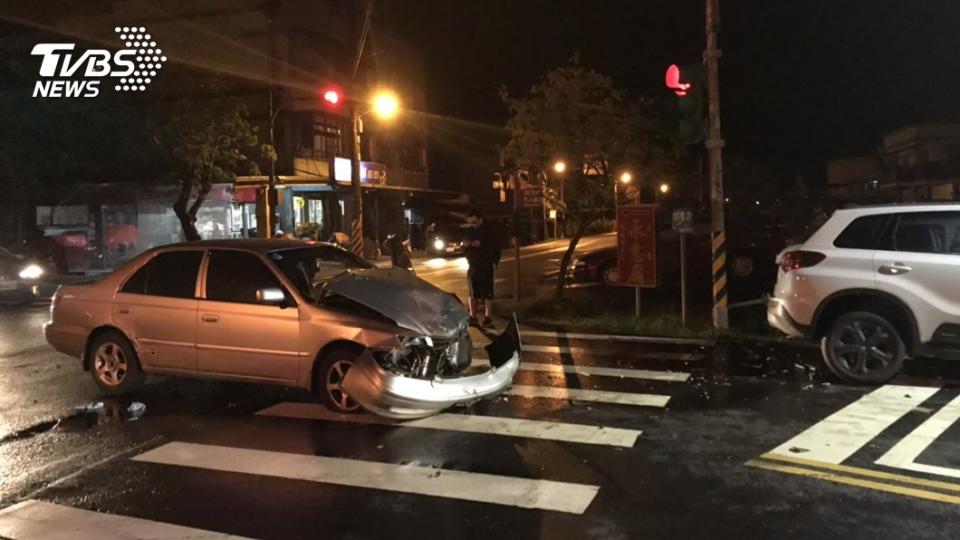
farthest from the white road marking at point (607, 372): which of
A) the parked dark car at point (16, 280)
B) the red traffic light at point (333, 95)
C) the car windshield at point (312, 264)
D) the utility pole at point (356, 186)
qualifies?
the parked dark car at point (16, 280)

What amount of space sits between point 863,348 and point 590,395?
2.96 meters

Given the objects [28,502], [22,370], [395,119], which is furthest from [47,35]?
[28,502]

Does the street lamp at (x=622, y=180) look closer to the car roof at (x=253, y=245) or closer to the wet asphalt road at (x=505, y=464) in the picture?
Result: the wet asphalt road at (x=505, y=464)

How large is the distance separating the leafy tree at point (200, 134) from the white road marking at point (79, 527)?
21.5m

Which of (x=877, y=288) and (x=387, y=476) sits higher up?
(x=877, y=288)

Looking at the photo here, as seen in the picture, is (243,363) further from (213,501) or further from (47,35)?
(47,35)

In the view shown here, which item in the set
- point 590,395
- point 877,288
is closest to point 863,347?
point 877,288

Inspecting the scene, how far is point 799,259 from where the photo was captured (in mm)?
8242

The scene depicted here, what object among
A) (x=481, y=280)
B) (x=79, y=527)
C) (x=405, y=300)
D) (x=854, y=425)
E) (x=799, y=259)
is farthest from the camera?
(x=481, y=280)

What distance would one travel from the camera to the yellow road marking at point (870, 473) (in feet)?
16.1

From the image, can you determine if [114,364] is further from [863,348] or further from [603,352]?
[863,348]

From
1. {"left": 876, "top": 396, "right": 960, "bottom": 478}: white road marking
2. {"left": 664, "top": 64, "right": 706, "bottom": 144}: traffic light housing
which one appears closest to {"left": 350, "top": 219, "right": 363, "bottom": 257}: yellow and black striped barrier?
{"left": 664, "top": 64, "right": 706, "bottom": 144}: traffic light housing

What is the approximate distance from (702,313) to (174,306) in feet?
30.3

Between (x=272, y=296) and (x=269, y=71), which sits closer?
(x=272, y=296)
